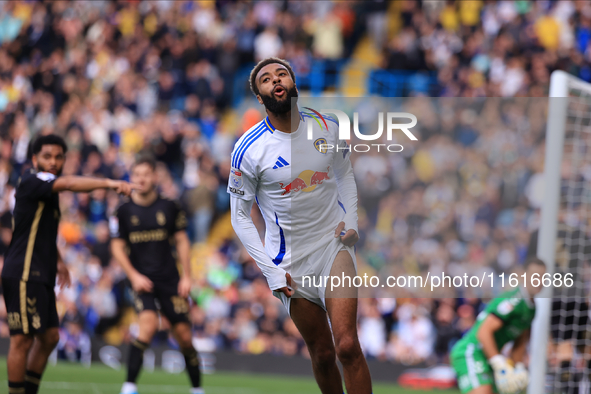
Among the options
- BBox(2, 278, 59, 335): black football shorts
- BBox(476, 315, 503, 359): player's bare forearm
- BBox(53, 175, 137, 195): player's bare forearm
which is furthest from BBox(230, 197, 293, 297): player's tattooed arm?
BBox(2, 278, 59, 335): black football shorts

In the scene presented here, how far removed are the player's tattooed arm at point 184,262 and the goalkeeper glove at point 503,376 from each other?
3690 mm

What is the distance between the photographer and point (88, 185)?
22.5 ft

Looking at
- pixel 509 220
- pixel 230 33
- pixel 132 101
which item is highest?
pixel 230 33

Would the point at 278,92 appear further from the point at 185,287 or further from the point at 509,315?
the point at 185,287

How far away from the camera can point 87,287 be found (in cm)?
1592

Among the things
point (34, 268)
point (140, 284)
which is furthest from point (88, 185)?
point (140, 284)

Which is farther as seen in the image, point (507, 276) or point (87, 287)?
point (87, 287)

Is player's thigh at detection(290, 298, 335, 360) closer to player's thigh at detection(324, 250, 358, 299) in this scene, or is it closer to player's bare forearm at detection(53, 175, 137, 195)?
player's thigh at detection(324, 250, 358, 299)

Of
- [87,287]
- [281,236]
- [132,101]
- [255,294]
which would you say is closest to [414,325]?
[255,294]

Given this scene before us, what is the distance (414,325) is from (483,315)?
6482mm

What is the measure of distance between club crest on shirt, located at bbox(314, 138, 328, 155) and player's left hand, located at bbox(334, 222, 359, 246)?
0.60 meters

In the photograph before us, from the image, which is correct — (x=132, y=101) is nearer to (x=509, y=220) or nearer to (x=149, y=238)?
(x=149, y=238)

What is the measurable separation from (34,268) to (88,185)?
3.50ft

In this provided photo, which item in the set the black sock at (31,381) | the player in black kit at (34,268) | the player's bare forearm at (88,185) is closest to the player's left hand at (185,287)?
the player in black kit at (34,268)
